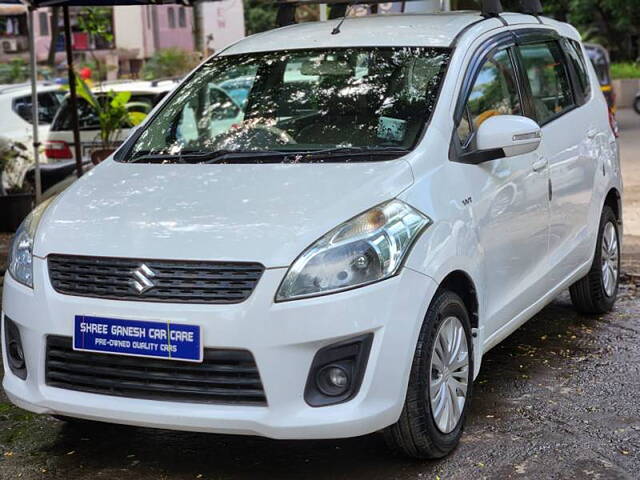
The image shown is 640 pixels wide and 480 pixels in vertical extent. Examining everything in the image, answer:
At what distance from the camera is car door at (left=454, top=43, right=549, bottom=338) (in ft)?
15.3

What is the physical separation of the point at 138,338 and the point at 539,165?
2.35m

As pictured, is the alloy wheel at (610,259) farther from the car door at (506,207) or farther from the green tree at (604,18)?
the green tree at (604,18)

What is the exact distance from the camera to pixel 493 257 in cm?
468

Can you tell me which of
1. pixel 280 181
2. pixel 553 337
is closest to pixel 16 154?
pixel 553 337

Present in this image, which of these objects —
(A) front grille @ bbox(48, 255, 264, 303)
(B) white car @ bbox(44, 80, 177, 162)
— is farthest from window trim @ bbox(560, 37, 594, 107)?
(B) white car @ bbox(44, 80, 177, 162)

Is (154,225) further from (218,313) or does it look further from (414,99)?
(414,99)

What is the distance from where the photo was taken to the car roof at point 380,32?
507 cm

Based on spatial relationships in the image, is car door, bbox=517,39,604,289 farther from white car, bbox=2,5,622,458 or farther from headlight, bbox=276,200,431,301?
headlight, bbox=276,200,431,301

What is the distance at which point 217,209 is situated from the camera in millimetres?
4066

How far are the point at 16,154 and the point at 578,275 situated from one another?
690 centimetres

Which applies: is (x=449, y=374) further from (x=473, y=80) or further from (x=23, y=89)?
(x=23, y=89)

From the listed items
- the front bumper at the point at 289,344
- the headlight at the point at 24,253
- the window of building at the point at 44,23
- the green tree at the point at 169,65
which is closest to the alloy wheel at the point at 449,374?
the front bumper at the point at 289,344

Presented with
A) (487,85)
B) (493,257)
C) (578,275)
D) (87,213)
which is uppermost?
(487,85)

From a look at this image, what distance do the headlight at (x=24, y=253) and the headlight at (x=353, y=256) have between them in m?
1.09
